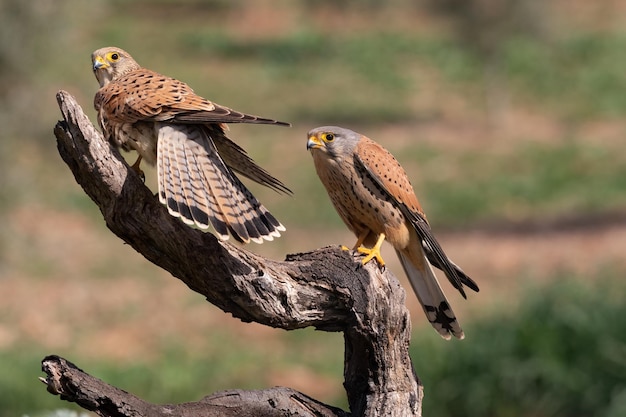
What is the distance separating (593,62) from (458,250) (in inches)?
471

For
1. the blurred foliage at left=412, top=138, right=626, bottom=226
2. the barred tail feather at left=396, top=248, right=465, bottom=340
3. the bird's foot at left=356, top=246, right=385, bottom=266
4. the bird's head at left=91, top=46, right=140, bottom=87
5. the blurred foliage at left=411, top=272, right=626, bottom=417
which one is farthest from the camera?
the blurred foliage at left=412, top=138, right=626, bottom=226

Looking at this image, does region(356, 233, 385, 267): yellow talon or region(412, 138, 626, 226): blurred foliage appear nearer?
region(356, 233, 385, 267): yellow talon

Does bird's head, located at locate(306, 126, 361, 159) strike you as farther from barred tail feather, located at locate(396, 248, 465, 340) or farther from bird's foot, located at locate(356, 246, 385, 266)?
barred tail feather, located at locate(396, 248, 465, 340)

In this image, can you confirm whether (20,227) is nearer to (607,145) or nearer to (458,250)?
(458,250)

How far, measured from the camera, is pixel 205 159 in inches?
144

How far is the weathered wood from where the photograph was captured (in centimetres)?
349

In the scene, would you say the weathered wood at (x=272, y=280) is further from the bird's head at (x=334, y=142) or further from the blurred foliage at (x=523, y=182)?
the blurred foliage at (x=523, y=182)

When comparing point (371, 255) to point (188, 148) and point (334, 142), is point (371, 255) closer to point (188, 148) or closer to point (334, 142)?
point (334, 142)

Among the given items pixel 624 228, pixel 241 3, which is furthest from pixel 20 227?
pixel 241 3

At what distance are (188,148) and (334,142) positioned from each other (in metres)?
0.71

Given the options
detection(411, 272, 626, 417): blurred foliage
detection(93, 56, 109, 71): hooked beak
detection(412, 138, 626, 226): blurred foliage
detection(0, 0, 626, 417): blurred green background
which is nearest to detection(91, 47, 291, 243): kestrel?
detection(93, 56, 109, 71): hooked beak

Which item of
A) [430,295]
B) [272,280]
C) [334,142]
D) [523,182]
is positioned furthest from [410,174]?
[272,280]

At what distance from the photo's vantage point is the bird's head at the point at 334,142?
4152 millimetres

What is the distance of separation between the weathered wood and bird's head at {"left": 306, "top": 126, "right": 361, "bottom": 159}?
1.37ft
